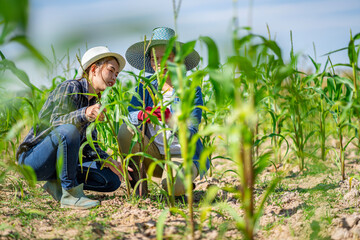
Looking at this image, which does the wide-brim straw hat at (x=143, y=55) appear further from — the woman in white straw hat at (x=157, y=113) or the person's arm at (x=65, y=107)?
the person's arm at (x=65, y=107)

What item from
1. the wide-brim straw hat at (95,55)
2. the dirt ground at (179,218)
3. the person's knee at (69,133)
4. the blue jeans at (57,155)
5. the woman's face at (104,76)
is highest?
the wide-brim straw hat at (95,55)

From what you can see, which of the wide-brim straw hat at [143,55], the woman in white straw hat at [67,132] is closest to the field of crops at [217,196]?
the woman in white straw hat at [67,132]

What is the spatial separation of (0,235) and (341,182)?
2.13 meters

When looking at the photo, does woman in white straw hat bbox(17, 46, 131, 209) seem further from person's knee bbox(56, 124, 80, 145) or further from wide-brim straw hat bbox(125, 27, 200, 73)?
wide-brim straw hat bbox(125, 27, 200, 73)

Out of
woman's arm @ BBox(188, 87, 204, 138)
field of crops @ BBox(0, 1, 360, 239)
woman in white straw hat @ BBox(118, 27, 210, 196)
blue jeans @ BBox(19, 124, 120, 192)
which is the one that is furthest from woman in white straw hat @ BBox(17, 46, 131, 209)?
woman's arm @ BBox(188, 87, 204, 138)

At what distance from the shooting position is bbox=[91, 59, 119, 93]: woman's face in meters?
2.11

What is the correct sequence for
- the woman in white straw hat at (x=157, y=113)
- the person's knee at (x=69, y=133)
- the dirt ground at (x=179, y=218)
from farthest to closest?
the woman in white straw hat at (x=157, y=113) < the person's knee at (x=69, y=133) < the dirt ground at (x=179, y=218)

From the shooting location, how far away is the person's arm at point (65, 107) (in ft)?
6.48

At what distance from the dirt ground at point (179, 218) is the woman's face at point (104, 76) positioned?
737 millimetres

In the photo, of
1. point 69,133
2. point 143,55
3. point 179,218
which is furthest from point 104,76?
point 179,218

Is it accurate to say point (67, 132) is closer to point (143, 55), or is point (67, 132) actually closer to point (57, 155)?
point (57, 155)

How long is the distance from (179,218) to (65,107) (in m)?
1.04

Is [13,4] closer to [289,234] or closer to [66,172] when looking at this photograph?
[289,234]

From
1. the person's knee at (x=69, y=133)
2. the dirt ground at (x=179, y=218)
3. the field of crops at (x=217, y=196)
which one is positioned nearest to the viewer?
the field of crops at (x=217, y=196)
